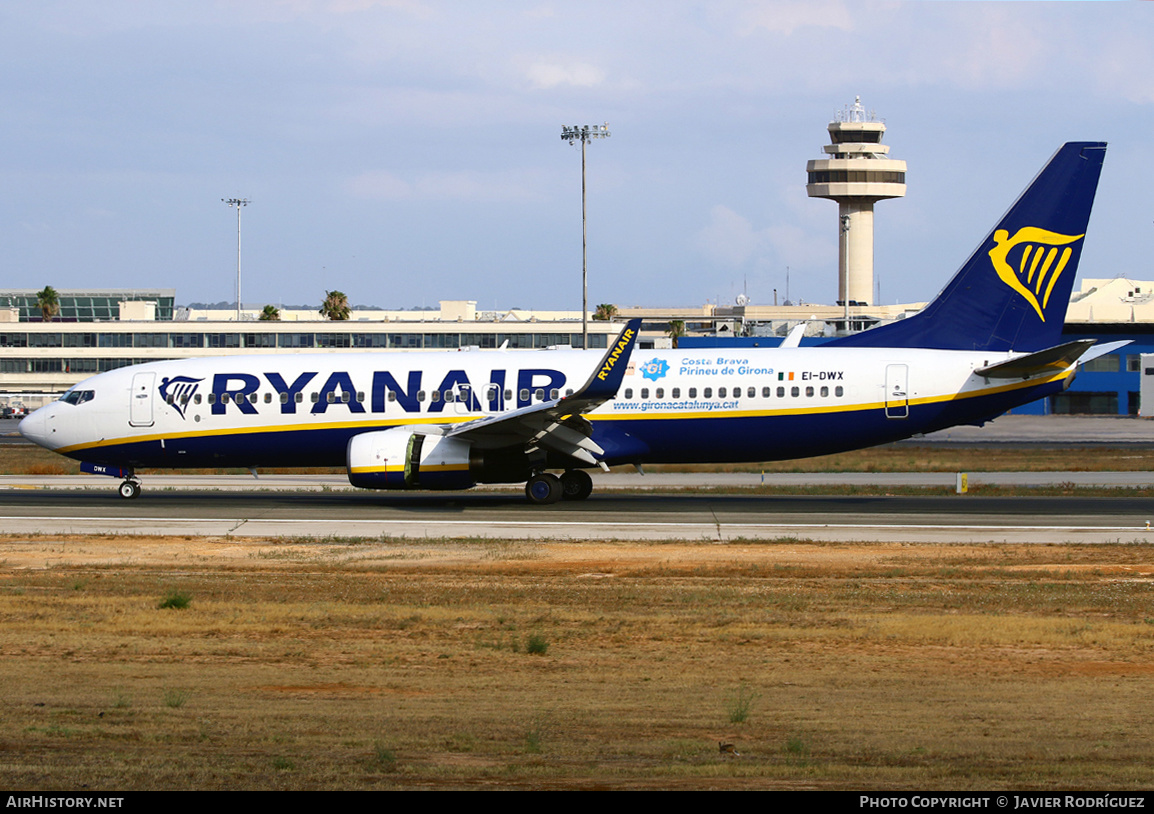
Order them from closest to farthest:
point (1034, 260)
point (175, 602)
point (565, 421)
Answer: point (175, 602)
point (565, 421)
point (1034, 260)

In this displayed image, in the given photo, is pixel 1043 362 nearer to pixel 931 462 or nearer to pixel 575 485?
pixel 575 485

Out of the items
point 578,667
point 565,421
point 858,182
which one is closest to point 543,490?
point 565,421

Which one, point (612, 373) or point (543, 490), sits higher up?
point (612, 373)

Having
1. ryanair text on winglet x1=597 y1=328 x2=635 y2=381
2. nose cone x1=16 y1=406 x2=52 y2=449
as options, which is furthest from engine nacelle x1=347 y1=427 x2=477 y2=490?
nose cone x1=16 y1=406 x2=52 y2=449

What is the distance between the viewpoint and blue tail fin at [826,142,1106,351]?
92.9 feet

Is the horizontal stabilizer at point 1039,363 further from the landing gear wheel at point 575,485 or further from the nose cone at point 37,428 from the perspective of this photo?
the nose cone at point 37,428

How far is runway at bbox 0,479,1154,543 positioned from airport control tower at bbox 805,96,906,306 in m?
113

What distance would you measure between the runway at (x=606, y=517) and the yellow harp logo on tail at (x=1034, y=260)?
17.1ft

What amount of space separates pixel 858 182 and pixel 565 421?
4721 inches

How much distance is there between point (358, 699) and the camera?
1104 centimetres

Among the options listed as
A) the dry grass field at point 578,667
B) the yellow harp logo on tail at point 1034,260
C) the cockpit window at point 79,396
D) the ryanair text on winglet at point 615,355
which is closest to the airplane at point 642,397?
the yellow harp logo on tail at point 1034,260

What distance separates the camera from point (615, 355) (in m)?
26.2

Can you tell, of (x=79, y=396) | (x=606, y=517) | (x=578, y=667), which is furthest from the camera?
(x=79, y=396)

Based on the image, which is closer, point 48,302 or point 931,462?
point 931,462
